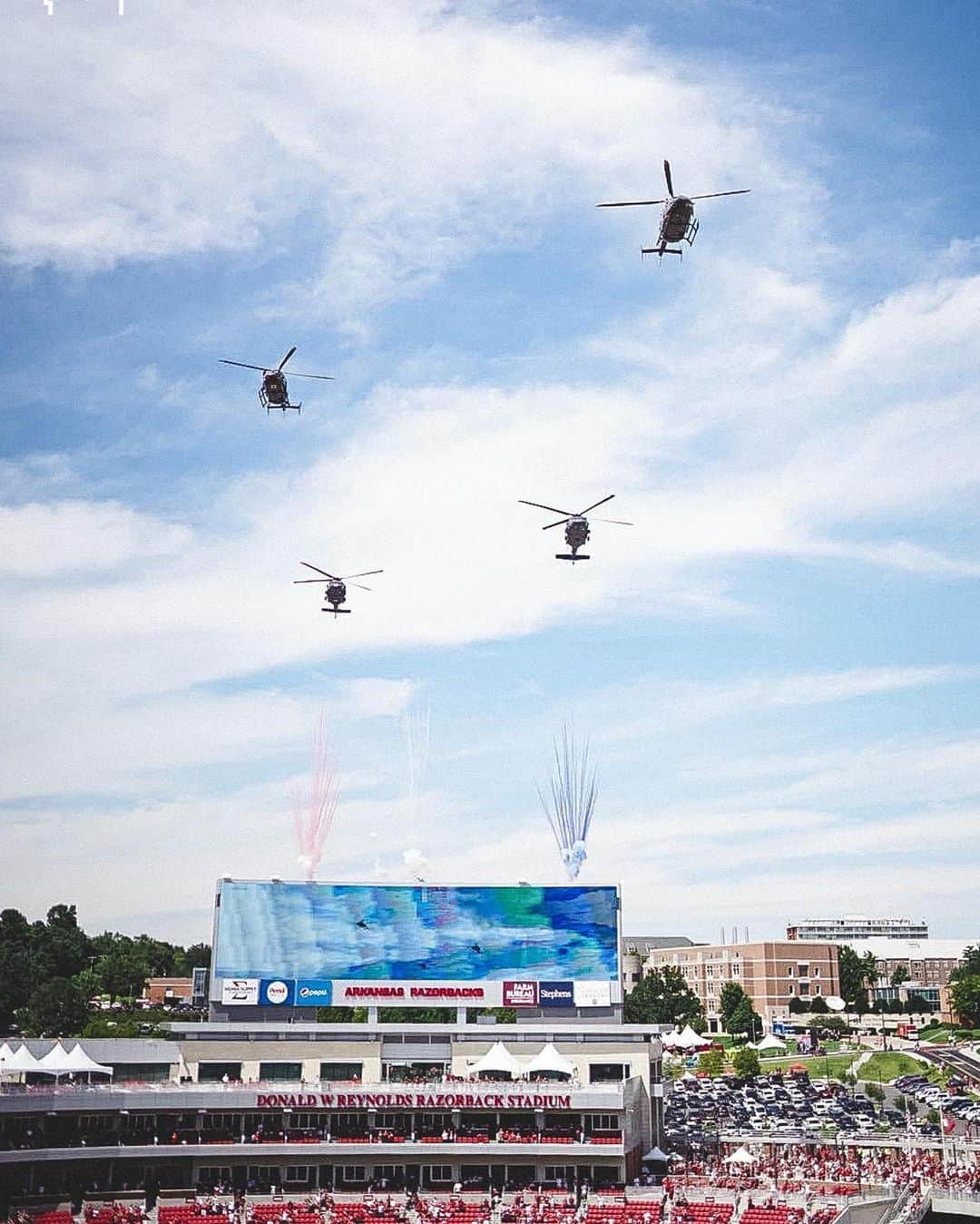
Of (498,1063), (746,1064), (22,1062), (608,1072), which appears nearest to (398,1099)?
(498,1063)

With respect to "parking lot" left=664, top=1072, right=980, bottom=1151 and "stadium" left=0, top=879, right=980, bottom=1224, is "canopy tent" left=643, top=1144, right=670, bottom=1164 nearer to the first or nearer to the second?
"stadium" left=0, top=879, right=980, bottom=1224

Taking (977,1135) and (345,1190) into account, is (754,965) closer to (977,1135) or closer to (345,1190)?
(977,1135)

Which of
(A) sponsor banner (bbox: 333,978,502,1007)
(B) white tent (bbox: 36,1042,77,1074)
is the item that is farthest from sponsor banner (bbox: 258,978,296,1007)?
(B) white tent (bbox: 36,1042,77,1074)

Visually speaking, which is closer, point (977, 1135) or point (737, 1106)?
point (977, 1135)

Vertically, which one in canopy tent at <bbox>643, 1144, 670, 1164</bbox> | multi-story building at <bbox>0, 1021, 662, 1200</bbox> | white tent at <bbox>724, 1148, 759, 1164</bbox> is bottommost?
canopy tent at <bbox>643, 1144, 670, 1164</bbox>

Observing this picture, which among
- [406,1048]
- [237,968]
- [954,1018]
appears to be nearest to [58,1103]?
[237,968]

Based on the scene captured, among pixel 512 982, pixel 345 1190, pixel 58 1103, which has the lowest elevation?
pixel 345 1190
